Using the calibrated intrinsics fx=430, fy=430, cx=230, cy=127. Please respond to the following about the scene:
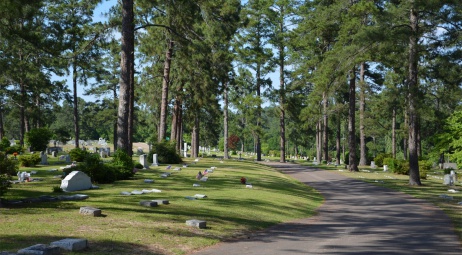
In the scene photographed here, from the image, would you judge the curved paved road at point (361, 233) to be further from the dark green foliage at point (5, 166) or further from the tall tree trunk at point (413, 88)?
the tall tree trunk at point (413, 88)

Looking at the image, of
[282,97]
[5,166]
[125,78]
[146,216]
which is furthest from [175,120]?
[146,216]

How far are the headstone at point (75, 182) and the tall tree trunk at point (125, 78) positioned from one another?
4.94 meters

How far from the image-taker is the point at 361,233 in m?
12.1

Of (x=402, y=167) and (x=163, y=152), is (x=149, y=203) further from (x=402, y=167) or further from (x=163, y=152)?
(x=402, y=167)

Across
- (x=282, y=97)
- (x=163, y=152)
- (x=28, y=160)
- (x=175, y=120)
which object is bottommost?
(x=28, y=160)

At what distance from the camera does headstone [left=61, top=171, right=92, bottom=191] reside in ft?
50.4

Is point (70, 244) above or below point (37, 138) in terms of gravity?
below

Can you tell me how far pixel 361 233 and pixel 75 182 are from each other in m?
9.98

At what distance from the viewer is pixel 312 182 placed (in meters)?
29.5

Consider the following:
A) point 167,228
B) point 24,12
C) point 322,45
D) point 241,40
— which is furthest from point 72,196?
point 241,40

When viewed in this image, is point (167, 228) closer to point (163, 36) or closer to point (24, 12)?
point (24, 12)

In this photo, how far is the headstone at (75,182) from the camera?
50.4ft

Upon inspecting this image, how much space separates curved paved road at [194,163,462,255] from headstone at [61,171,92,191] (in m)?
7.57

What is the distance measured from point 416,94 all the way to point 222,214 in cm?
1699
